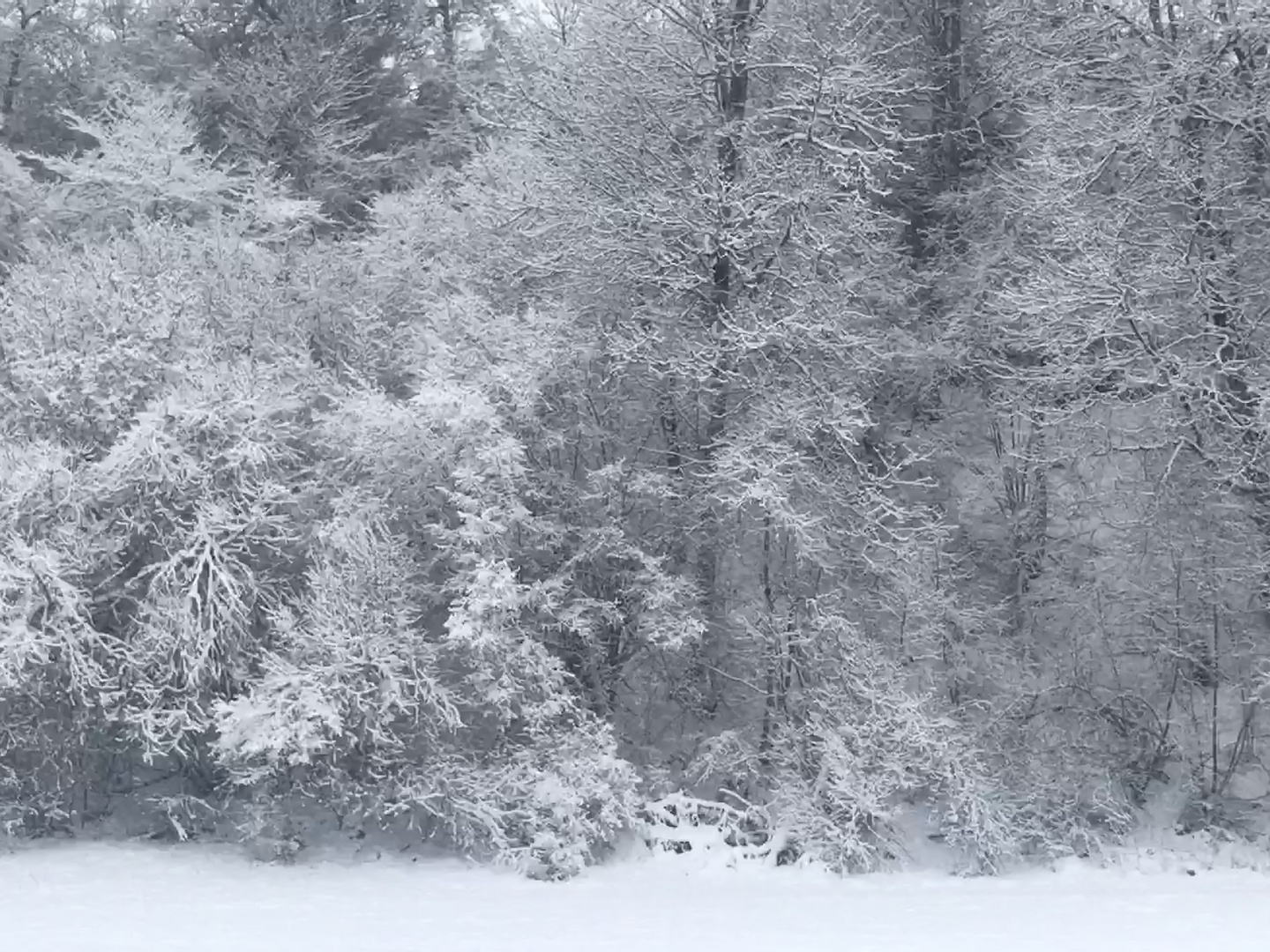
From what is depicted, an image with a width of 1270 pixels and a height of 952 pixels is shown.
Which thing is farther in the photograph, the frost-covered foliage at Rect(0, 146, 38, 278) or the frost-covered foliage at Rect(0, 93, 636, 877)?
the frost-covered foliage at Rect(0, 146, 38, 278)

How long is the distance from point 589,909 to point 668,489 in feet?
14.0

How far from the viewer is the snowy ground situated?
8547 millimetres

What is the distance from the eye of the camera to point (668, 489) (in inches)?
487

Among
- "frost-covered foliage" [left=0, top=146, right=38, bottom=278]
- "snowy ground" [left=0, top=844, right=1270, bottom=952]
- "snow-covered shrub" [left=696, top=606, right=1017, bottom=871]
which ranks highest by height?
"frost-covered foliage" [left=0, top=146, right=38, bottom=278]

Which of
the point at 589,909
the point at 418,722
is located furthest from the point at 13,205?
the point at 589,909

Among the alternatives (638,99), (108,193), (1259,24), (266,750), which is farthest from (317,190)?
(1259,24)

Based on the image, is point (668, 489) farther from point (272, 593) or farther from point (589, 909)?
point (589, 909)

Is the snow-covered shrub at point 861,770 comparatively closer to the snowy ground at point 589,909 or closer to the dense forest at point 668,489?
the dense forest at point 668,489

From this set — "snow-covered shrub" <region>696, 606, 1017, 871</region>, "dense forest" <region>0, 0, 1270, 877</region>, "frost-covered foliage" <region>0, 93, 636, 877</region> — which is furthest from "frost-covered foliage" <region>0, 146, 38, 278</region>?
"snow-covered shrub" <region>696, 606, 1017, 871</region>

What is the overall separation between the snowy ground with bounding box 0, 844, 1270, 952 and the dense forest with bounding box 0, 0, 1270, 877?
1.75 feet

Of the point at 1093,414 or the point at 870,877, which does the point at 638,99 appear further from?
the point at 870,877

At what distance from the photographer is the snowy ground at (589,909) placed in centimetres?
855

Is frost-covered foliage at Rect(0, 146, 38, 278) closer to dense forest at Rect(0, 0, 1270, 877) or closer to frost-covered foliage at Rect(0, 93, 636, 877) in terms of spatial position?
dense forest at Rect(0, 0, 1270, 877)

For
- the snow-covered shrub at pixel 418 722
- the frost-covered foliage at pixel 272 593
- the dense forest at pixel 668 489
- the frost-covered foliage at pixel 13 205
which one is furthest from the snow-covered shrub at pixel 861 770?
the frost-covered foliage at pixel 13 205
